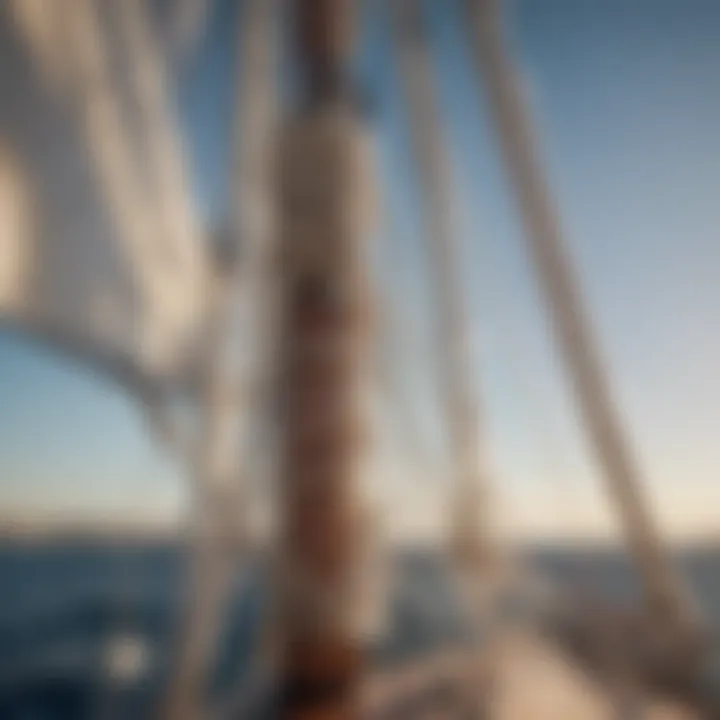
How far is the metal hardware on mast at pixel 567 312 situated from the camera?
51cm

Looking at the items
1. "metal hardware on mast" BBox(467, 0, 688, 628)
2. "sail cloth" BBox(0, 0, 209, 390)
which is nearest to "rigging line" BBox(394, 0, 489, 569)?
"metal hardware on mast" BBox(467, 0, 688, 628)

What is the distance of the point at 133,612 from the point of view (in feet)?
1.87

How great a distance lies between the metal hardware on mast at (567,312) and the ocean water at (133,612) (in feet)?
0.06

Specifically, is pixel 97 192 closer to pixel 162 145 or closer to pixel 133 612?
pixel 162 145

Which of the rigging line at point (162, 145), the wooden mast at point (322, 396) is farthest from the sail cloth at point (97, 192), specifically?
the wooden mast at point (322, 396)

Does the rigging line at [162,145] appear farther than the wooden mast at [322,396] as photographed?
Yes

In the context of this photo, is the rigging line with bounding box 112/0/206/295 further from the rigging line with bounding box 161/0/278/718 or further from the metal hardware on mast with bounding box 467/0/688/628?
the metal hardware on mast with bounding box 467/0/688/628

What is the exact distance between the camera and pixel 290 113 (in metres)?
0.54

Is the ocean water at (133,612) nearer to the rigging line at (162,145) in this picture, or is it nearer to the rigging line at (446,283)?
the rigging line at (446,283)

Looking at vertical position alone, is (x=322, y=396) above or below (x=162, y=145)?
below

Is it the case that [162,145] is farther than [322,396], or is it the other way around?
[162,145]

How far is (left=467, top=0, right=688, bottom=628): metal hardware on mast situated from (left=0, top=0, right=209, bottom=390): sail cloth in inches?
7.6

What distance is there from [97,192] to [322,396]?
206 millimetres

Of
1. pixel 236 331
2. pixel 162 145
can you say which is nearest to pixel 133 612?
pixel 236 331
